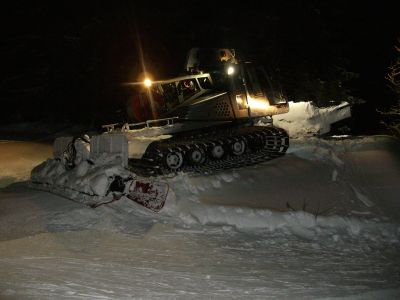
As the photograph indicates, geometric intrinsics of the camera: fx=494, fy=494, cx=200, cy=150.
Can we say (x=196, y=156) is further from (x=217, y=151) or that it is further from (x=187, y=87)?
(x=187, y=87)

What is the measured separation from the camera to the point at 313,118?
1592 cm

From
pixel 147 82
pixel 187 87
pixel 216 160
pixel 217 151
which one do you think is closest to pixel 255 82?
pixel 187 87

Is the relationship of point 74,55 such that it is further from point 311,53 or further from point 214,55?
point 214,55

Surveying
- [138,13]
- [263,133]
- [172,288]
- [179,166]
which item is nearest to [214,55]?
[263,133]

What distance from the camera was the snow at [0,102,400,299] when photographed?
5.46 metres

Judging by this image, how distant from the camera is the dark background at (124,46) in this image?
26.3 m

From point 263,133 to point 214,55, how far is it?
8.90 ft

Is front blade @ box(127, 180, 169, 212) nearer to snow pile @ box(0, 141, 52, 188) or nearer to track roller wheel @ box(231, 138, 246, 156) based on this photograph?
track roller wheel @ box(231, 138, 246, 156)

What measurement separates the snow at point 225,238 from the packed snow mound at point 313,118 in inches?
143

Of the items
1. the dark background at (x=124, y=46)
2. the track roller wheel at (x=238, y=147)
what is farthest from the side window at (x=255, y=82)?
the dark background at (x=124, y=46)

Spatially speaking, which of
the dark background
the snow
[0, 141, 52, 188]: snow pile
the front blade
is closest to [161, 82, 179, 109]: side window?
the snow

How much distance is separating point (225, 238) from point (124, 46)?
66.0 feet

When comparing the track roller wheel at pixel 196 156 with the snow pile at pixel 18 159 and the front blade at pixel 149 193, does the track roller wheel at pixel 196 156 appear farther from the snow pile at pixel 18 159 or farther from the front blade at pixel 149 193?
the snow pile at pixel 18 159

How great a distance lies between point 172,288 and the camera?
537 cm
